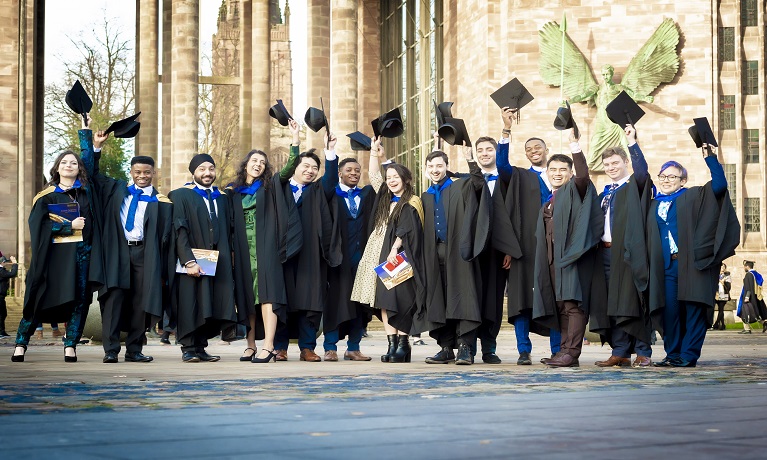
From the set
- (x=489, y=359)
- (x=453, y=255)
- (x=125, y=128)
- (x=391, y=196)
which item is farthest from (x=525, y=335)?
(x=125, y=128)

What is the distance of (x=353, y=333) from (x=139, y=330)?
235 centimetres

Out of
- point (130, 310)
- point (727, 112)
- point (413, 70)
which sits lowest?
point (130, 310)

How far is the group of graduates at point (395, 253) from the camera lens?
39.7 ft

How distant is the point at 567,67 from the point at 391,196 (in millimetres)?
22229

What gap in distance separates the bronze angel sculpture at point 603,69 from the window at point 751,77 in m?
4.84

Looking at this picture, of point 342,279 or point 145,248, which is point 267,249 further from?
point 145,248

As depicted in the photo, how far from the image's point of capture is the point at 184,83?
128 ft

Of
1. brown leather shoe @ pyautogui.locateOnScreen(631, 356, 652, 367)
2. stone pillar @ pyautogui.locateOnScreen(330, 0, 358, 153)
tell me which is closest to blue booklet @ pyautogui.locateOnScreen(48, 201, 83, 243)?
brown leather shoe @ pyautogui.locateOnScreen(631, 356, 652, 367)

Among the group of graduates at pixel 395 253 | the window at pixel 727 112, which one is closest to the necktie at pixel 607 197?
the group of graduates at pixel 395 253

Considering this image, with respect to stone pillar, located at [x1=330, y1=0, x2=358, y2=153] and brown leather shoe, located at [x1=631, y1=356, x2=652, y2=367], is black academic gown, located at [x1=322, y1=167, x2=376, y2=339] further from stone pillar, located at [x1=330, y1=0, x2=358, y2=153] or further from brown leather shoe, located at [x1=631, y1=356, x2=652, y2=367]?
stone pillar, located at [x1=330, y1=0, x2=358, y2=153]

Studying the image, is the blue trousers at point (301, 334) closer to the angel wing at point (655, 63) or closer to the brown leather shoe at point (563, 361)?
the brown leather shoe at point (563, 361)

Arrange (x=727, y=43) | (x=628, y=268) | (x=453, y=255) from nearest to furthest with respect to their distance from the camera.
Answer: (x=628, y=268) → (x=453, y=255) → (x=727, y=43)

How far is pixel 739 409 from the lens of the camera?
7.02 m

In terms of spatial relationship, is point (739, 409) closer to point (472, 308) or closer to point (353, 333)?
point (472, 308)
